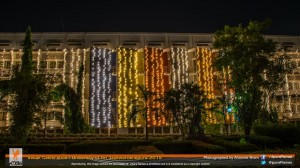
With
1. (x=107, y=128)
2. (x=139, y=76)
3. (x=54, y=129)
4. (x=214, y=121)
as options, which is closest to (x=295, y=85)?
(x=214, y=121)

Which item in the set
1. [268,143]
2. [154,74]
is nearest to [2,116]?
[154,74]

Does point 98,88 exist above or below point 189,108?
above

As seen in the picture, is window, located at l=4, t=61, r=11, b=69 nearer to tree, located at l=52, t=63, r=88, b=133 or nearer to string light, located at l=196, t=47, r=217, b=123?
tree, located at l=52, t=63, r=88, b=133

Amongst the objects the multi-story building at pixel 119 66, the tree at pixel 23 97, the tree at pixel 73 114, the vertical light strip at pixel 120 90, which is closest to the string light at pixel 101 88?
the multi-story building at pixel 119 66

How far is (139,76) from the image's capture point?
153ft

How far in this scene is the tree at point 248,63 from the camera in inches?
988

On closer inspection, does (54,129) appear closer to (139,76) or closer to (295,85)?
(139,76)

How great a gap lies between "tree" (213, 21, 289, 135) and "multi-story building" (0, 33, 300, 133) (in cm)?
1742

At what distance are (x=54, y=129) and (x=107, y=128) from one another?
25.9 ft

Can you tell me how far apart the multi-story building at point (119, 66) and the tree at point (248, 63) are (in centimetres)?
1742

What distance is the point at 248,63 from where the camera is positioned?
25.2 m

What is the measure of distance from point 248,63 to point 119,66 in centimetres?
2373

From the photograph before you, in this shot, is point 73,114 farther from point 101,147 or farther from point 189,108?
point 101,147

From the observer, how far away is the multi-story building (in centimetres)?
4444
